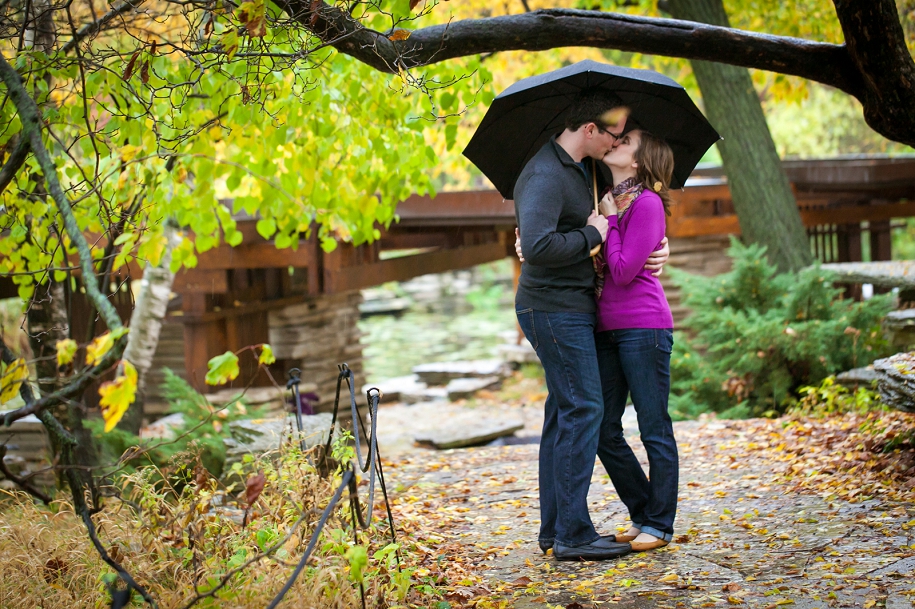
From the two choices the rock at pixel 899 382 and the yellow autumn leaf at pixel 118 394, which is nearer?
the yellow autumn leaf at pixel 118 394

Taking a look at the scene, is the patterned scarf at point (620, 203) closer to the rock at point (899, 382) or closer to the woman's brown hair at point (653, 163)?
the woman's brown hair at point (653, 163)

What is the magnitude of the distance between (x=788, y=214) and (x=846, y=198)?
4.01 m

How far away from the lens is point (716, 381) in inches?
283

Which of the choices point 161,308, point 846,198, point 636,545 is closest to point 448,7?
point 161,308

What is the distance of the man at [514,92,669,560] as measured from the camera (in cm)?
342

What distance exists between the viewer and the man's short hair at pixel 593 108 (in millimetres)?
3455

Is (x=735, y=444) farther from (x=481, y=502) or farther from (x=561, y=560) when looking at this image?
(x=561, y=560)

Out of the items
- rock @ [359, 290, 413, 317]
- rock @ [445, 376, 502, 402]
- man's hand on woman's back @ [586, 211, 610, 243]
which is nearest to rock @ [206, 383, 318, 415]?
rock @ [445, 376, 502, 402]

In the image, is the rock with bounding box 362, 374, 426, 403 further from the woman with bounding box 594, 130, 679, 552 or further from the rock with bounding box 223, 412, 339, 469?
the woman with bounding box 594, 130, 679, 552

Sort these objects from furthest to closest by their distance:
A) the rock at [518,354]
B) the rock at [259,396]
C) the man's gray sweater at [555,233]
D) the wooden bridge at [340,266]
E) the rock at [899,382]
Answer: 1. the rock at [518,354]
2. the wooden bridge at [340,266]
3. the rock at [259,396]
4. the rock at [899,382]
5. the man's gray sweater at [555,233]

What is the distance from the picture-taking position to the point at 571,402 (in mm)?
3453

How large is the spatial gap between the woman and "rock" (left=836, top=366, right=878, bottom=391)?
3393 millimetres

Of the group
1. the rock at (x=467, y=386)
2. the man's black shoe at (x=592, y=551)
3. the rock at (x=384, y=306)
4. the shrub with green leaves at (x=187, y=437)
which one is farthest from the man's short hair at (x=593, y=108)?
the rock at (x=384, y=306)

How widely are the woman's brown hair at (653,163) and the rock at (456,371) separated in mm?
11377
